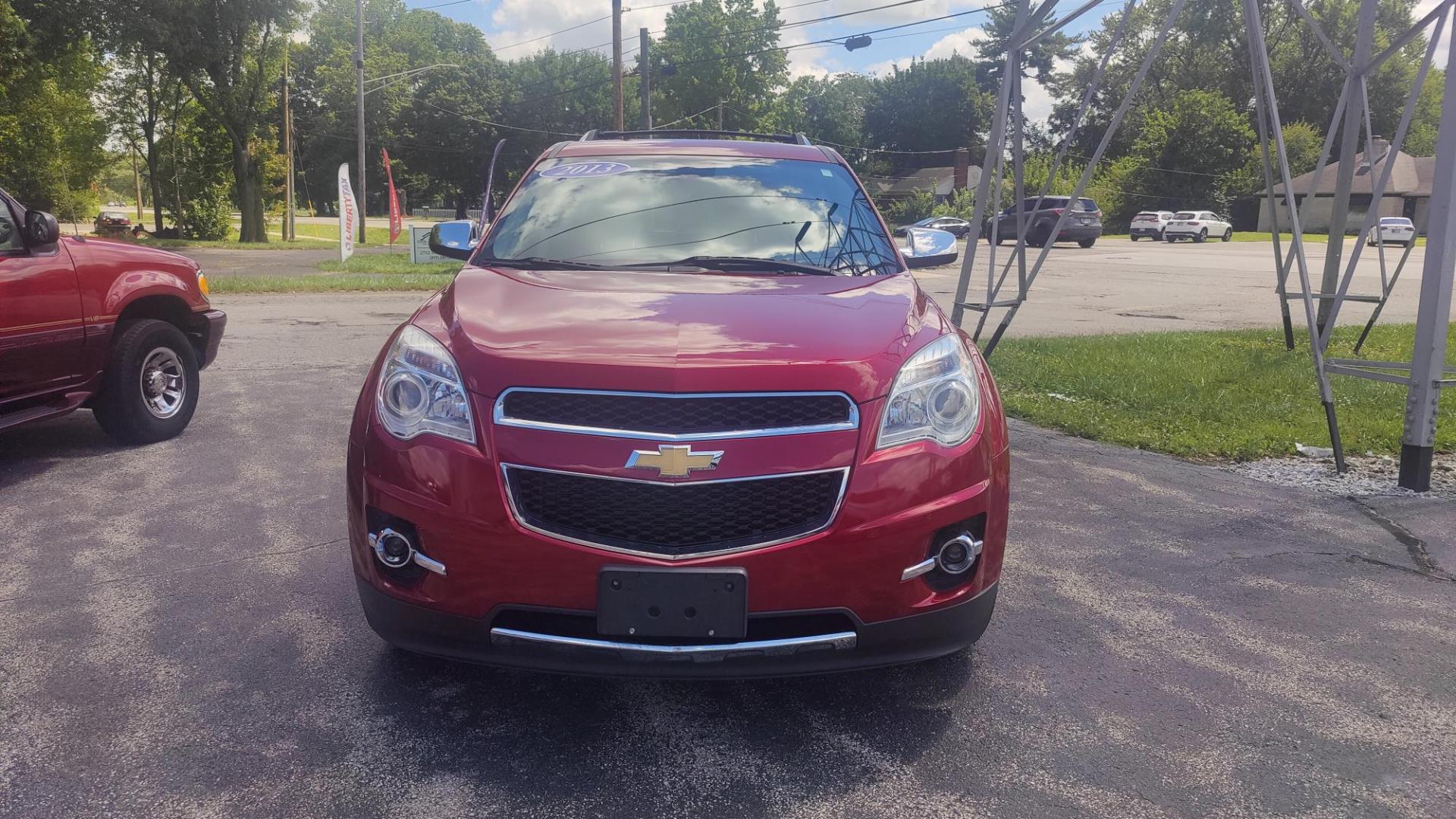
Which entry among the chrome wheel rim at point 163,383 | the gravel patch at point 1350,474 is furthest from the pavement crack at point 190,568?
the gravel patch at point 1350,474

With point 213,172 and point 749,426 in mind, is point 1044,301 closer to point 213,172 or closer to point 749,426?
point 749,426

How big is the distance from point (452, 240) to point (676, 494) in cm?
264

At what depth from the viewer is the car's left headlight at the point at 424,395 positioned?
2.67 meters

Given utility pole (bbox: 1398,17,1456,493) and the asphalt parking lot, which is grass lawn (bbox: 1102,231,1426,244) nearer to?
the asphalt parking lot

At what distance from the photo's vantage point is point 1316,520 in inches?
198

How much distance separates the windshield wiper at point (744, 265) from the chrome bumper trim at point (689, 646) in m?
1.51

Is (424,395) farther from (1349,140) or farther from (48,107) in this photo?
(48,107)

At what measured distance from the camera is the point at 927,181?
83.8 metres

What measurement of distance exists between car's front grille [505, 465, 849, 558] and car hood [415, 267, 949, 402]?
244 mm

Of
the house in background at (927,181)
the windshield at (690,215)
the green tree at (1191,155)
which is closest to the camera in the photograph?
the windshield at (690,215)

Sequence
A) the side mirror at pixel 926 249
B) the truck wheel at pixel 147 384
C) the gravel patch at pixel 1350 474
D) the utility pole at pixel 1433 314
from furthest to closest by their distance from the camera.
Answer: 1. the truck wheel at pixel 147 384
2. the gravel patch at pixel 1350 474
3. the utility pole at pixel 1433 314
4. the side mirror at pixel 926 249

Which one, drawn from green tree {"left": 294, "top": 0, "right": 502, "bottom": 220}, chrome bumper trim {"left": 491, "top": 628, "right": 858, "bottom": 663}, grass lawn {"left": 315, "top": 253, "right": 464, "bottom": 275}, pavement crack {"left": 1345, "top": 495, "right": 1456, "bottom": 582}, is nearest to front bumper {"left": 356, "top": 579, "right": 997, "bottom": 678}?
chrome bumper trim {"left": 491, "top": 628, "right": 858, "bottom": 663}

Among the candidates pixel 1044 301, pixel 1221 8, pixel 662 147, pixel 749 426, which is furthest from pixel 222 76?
pixel 1221 8

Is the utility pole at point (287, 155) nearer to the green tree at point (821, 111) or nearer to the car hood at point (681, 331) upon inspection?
the green tree at point (821, 111)
